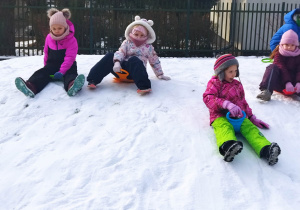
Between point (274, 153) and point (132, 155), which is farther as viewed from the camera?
point (132, 155)

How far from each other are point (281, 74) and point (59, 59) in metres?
3.45

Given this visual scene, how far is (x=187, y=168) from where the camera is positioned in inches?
144

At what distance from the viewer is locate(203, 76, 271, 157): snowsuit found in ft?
12.6

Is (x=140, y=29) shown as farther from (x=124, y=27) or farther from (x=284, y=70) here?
(x=124, y=27)

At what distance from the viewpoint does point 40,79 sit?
559cm

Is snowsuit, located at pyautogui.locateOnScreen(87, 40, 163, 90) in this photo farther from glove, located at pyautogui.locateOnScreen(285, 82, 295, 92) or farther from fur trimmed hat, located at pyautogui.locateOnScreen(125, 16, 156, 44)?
glove, located at pyautogui.locateOnScreen(285, 82, 295, 92)

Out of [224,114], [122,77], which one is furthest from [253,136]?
[122,77]

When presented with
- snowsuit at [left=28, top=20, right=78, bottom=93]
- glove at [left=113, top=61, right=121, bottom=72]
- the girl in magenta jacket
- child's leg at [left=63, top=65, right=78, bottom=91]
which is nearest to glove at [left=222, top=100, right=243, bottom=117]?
glove at [left=113, top=61, right=121, bottom=72]

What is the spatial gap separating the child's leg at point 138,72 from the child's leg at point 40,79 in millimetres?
1260

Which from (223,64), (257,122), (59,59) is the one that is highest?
(223,64)

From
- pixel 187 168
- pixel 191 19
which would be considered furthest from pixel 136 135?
pixel 191 19

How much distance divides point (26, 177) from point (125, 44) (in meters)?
2.91

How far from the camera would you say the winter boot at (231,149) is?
11.7 feet

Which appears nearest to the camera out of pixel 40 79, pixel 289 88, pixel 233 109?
pixel 233 109
